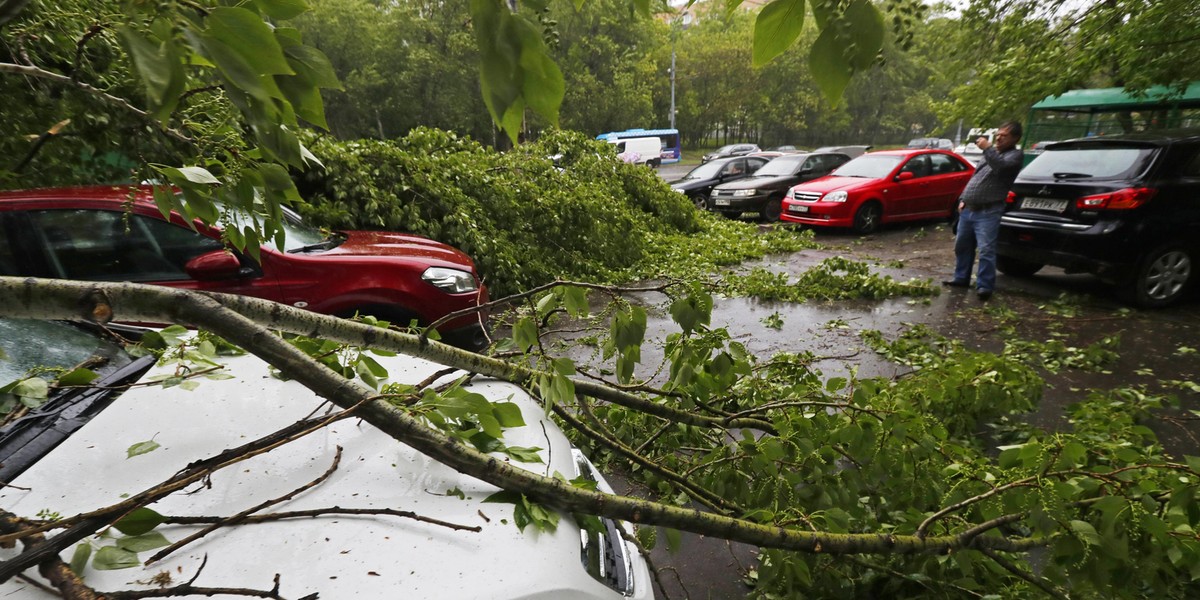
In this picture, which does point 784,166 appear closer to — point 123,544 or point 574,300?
point 574,300

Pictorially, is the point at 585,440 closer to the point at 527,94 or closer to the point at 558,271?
the point at 527,94

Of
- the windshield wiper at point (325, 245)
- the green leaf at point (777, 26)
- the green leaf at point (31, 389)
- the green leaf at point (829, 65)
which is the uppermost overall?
the green leaf at point (777, 26)

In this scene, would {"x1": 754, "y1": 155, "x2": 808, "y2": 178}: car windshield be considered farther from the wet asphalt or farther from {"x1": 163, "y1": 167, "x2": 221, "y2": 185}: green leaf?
{"x1": 163, "y1": 167, "x2": 221, "y2": 185}: green leaf

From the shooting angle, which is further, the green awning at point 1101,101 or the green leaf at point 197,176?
the green awning at point 1101,101

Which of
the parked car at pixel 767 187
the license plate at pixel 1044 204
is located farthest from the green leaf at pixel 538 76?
the parked car at pixel 767 187

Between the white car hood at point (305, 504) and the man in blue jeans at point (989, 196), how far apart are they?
6.42 m

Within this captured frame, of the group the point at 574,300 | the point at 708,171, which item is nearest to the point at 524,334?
the point at 574,300

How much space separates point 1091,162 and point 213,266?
27.4ft

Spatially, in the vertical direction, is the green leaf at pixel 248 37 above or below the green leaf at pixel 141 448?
above

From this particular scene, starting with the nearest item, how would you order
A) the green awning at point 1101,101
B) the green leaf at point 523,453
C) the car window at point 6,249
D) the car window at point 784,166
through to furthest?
1. the green leaf at point 523,453
2. the car window at point 6,249
3. the green awning at point 1101,101
4. the car window at point 784,166

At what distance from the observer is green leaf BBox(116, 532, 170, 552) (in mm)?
1291

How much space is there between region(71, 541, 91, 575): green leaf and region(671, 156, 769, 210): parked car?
1427 cm

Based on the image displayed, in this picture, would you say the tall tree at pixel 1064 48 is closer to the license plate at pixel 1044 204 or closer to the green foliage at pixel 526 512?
the license plate at pixel 1044 204

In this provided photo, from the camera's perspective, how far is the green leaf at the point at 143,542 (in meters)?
1.29
